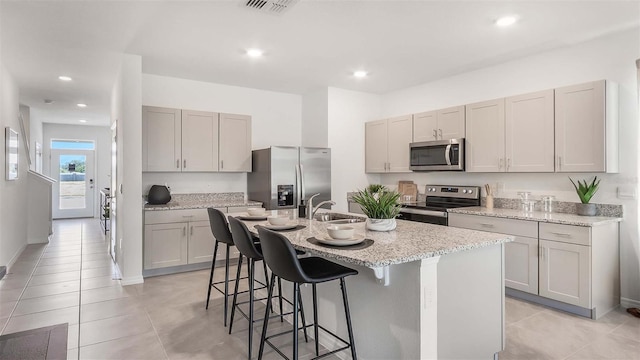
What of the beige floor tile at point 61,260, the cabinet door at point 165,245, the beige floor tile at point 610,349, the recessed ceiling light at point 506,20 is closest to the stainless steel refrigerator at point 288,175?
the cabinet door at point 165,245

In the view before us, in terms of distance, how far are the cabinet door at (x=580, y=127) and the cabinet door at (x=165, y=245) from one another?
4.19 metres

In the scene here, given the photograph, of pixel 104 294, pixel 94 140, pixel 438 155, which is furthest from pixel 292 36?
pixel 94 140

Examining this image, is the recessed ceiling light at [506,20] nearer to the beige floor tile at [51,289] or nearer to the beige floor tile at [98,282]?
the beige floor tile at [98,282]

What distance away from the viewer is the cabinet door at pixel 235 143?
4996 mm

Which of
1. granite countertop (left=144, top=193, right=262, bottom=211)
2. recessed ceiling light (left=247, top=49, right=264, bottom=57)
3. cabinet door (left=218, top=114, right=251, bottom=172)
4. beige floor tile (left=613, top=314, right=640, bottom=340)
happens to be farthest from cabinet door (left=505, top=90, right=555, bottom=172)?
cabinet door (left=218, top=114, right=251, bottom=172)

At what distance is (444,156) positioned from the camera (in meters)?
4.51

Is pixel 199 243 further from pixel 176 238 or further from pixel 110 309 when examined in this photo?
pixel 110 309

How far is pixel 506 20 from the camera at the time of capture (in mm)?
3096

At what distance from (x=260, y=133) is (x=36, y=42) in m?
2.83

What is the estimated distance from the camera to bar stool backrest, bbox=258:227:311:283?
6.04 feet

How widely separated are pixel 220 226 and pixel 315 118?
10.2ft

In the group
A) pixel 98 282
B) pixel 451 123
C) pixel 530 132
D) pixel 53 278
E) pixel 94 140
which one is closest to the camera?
pixel 530 132

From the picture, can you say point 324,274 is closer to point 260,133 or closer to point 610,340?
point 610,340

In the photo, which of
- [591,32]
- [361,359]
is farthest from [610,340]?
[591,32]
